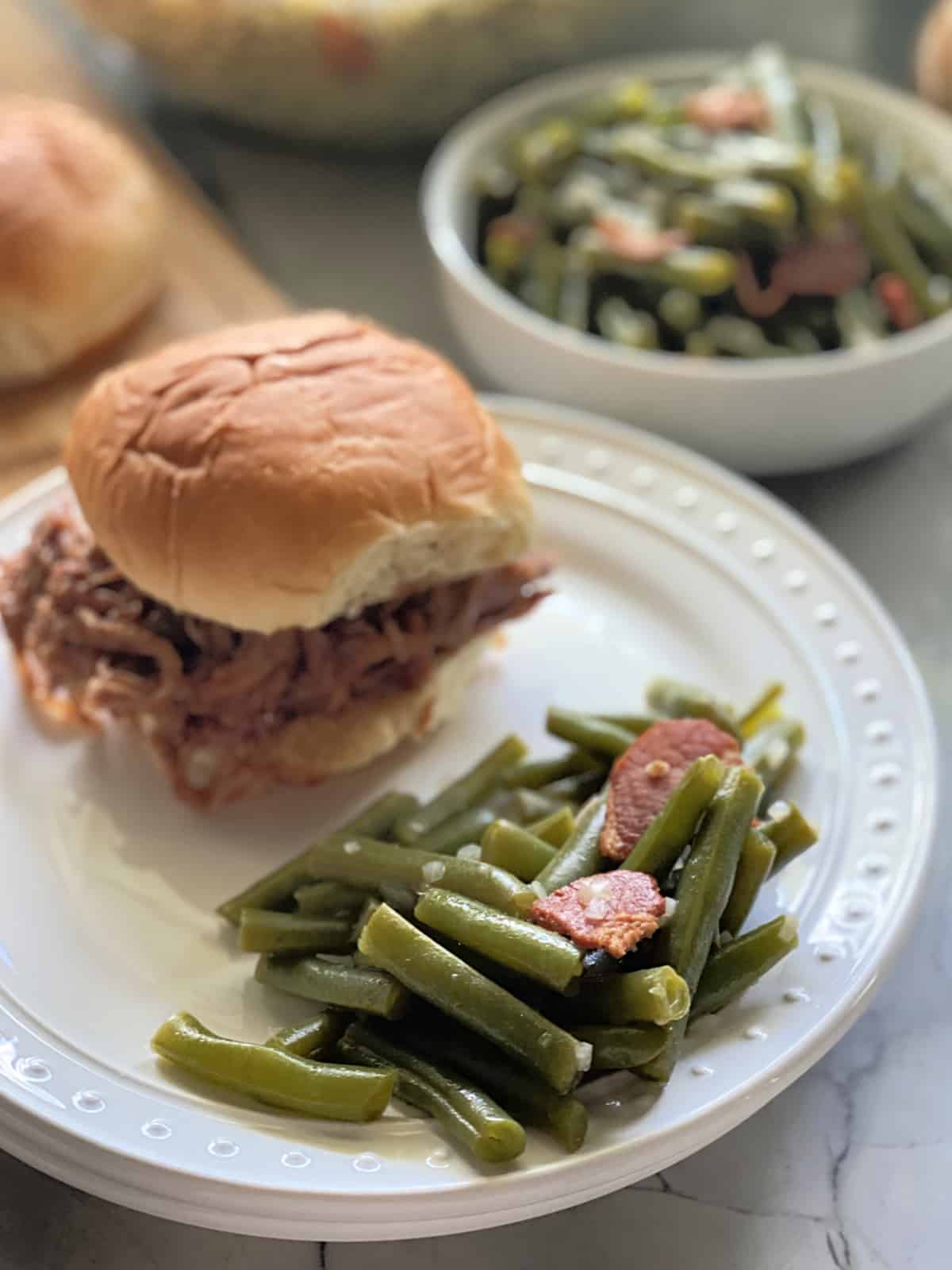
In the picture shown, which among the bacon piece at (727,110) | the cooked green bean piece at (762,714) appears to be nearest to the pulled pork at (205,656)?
the cooked green bean piece at (762,714)

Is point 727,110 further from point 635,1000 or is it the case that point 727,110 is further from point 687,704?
point 635,1000

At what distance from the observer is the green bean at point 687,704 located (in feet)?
7.59

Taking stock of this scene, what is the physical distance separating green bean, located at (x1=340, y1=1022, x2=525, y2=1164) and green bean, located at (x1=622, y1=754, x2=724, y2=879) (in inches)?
15.6

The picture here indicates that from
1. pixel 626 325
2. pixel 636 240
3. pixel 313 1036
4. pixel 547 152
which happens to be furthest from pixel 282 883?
pixel 547 152

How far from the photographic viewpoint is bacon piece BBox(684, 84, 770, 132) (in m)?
3.47

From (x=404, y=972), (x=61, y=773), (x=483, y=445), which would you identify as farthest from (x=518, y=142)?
(x=404, y=972)

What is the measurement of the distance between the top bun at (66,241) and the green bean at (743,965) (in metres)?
2.36

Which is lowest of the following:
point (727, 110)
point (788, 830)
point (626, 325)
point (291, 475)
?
point (788, 830)

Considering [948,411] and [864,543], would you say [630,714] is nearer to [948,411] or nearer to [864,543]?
[864,543]

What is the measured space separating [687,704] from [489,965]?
0.70m

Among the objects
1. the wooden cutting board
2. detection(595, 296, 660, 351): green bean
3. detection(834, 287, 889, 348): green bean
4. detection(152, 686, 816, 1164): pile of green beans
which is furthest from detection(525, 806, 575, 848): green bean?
the wooden cutting board

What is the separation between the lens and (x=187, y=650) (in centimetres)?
244

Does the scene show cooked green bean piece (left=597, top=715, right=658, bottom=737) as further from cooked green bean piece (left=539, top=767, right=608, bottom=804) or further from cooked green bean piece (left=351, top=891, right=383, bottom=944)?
cooked green bean piece (left=351, top=891, right=383, bottom=944)

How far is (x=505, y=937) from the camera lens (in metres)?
1.78
